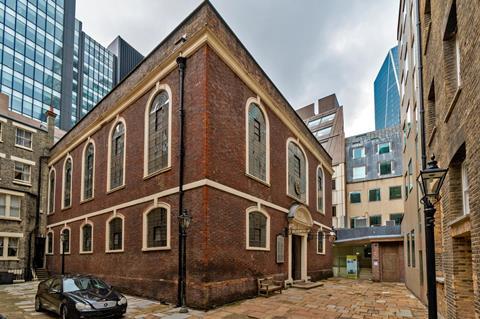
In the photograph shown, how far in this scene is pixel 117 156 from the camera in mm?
16641

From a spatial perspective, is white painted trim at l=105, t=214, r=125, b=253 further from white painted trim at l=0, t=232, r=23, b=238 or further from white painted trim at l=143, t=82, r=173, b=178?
white painted trim at l=0, t=232, r=23, b=238

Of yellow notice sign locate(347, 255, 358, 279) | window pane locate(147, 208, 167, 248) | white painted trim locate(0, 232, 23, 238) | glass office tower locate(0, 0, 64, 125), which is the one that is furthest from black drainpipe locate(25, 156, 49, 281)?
glass office tower locate(0, 0, 64, 125)

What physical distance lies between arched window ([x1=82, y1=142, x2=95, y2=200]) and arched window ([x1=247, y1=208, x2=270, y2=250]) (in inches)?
369

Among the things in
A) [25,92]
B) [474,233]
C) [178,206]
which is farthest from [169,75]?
[25,92]

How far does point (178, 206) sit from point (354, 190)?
28545 mm

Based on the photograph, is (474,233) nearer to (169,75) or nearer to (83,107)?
(169,75)

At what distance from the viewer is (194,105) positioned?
12156 mm

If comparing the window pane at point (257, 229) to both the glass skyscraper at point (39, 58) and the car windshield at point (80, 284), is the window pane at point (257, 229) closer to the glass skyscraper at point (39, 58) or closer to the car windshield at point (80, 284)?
the car windshield at point (80, 284)

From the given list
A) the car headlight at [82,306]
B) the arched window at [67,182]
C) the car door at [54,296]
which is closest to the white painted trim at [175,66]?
the arched window at [67,182]

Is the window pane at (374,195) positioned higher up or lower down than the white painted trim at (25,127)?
lower down

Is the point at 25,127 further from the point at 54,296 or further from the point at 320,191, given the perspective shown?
the point at 320,191

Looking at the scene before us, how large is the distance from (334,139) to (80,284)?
32989 mm

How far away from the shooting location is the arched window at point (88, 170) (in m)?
18.8

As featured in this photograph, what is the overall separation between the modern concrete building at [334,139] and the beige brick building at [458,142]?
27218 mm
